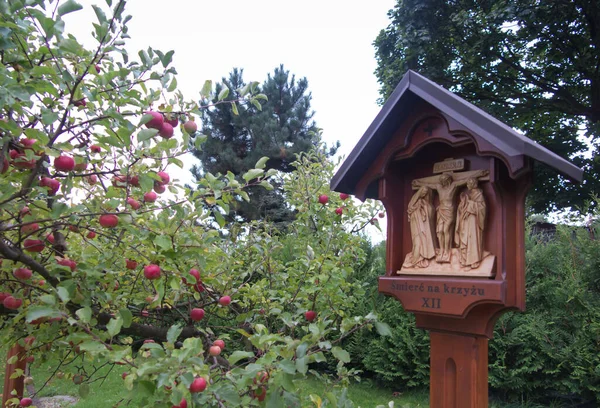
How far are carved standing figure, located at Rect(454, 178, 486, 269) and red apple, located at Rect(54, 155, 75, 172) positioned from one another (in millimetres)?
1551

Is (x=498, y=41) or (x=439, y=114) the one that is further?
(x=498, y=41)

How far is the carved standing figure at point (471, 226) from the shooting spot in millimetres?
1843

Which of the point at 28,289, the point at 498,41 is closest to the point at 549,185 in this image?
the point at 498,41

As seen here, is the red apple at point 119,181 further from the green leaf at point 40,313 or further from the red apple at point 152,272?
the green leaf at point 40,313

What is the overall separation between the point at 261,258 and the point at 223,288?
52 centimetres

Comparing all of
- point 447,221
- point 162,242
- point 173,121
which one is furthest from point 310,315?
point 173,121

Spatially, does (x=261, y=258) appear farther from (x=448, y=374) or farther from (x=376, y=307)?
(x=376, y=307)

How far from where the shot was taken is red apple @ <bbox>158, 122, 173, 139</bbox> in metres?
1.51

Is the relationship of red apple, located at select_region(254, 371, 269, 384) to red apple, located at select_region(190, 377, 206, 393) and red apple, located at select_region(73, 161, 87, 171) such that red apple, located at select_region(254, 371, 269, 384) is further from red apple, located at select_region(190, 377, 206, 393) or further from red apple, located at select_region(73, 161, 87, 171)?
red apple, located at select_region(73, 161, 87, 171)

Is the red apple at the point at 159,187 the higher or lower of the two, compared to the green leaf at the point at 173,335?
higher

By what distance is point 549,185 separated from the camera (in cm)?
982

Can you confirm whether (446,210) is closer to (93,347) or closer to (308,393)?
(93,347)

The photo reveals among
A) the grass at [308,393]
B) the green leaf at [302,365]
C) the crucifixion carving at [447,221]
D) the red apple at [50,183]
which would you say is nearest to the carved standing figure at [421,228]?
the crucifixion carving at [447,221]

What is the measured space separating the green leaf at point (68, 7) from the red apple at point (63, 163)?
44 cm
